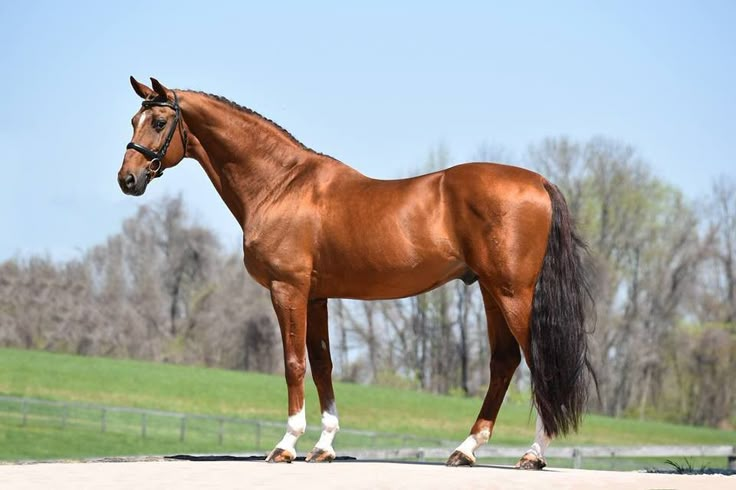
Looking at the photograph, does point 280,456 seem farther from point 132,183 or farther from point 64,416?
point 64,416

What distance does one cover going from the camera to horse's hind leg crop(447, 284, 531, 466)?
310 inches

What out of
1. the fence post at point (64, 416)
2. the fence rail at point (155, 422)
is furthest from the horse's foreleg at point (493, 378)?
the fence post at point (64, 416)

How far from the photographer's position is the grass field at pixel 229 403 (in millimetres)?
33406

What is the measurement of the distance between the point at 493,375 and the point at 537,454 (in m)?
0.65

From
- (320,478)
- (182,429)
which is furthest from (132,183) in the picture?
(182,429)

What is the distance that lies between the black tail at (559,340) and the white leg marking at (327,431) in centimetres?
156

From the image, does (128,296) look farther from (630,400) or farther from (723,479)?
(723,479)

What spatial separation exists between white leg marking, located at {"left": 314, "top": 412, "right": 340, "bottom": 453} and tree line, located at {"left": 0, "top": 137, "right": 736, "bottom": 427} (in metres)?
42.7

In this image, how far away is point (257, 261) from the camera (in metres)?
8.23

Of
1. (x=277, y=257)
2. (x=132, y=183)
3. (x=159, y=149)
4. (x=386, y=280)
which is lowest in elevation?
(x=386, y=280)

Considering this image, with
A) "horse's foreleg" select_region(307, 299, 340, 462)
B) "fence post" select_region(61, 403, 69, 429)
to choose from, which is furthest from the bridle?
"fence post" select_region(61, 403, 69, 429)

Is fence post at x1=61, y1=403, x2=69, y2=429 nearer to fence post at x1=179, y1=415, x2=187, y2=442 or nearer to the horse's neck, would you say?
fence post at x1=179, y1=415, x2=187, y2=442

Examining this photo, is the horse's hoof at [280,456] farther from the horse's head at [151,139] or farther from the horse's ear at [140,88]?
the horse's ear at [140,88]

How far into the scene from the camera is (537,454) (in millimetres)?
7844
